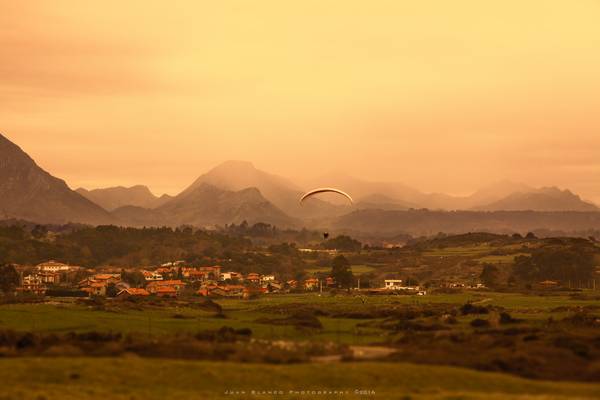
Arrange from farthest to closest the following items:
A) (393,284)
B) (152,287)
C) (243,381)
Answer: (393,284) < (152,287) < (243,381)

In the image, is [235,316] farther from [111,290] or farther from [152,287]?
[152,287]

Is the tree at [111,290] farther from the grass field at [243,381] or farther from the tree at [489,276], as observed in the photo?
the grass field at [243,381]

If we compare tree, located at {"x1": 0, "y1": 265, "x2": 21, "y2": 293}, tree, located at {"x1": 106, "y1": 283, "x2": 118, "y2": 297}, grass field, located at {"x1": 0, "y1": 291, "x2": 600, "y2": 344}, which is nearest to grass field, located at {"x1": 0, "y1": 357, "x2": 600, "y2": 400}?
grass field, located at {"x1": 0, "y1": 291, "x2": 600, "y2": 344}

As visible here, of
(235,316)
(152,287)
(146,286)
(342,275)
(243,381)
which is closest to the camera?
(243,381)

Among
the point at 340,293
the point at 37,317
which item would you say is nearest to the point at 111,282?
the point at 340,293

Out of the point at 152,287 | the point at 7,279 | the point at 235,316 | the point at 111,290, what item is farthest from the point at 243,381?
the point at 152,287

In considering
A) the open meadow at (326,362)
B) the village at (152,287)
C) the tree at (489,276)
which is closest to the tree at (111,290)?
the village at (152,287)

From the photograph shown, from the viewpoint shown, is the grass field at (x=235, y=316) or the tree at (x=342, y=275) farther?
the tree at (x=342, y=275)

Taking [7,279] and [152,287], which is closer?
[7,279]

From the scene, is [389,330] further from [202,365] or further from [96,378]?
[96,378]
